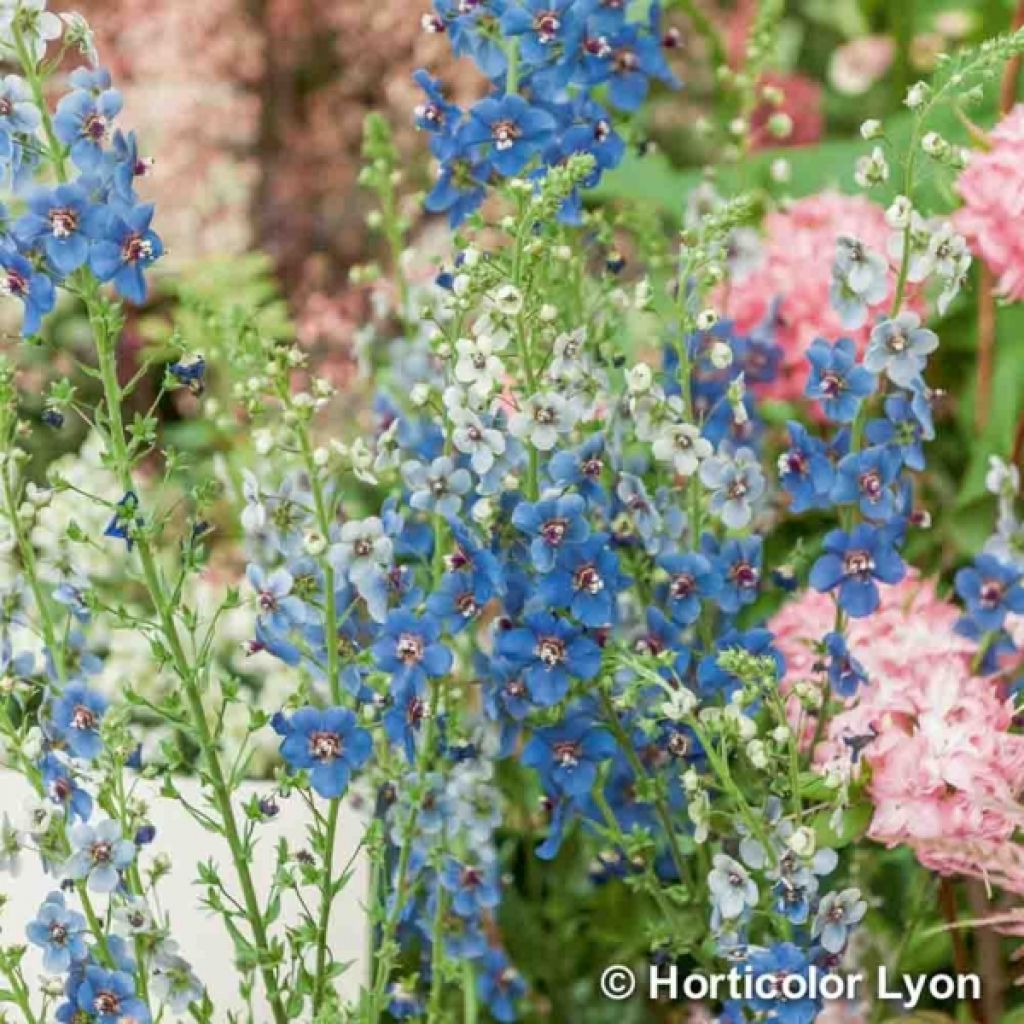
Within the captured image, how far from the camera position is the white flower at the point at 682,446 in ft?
2.21

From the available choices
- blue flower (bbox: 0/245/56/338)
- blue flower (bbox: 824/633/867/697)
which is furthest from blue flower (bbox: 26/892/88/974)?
blue flower (bbox: 824/633/867/697)

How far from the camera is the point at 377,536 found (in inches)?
25.4

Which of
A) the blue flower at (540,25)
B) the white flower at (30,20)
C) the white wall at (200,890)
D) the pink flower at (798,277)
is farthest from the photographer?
the pink flower at (798,277)

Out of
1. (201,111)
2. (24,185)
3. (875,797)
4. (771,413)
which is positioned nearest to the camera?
(24,185)

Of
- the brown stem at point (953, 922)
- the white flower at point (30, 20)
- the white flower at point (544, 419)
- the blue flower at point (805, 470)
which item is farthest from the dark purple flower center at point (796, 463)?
the white flower at point (30, 20)

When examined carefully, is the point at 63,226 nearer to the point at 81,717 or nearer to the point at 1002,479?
the point at 81,717

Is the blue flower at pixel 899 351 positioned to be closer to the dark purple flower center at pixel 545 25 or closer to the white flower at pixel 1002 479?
the white flower at pixel 1002 479

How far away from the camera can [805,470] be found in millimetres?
712

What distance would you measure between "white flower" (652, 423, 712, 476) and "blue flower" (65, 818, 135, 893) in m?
0.24

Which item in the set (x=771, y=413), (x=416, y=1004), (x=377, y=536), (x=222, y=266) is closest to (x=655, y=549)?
(x=377, y=536)

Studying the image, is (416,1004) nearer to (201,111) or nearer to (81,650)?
(81,650)

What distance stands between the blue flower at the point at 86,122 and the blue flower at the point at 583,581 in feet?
0.72

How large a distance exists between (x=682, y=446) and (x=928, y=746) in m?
0.16

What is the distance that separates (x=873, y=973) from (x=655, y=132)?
4.03 feet
